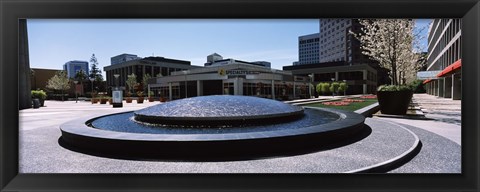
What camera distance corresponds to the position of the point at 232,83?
39531 millimetres

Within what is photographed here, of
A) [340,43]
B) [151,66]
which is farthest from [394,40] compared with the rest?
[340,43]

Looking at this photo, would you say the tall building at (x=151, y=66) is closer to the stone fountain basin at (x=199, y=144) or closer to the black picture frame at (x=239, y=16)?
the stone fountain basin at (x=199, y=144)

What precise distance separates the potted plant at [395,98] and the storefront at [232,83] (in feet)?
84.8

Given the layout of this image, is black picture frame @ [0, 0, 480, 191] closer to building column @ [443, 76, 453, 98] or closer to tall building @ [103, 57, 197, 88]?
building column @ [443, 76, 453, 98]

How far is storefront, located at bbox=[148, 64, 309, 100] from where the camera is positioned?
3925 centimetres

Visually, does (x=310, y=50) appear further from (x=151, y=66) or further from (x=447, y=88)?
(x=447, y=88)

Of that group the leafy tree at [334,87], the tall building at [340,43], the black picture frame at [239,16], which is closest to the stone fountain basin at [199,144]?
the black picture frame at [239,16]

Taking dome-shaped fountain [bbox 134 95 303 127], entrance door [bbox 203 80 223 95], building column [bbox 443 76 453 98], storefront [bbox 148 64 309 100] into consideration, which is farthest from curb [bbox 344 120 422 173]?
building column [bbox 443 76 453 98]

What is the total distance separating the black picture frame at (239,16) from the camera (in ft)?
13.6

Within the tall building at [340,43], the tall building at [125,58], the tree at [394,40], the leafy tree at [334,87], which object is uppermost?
the tall building at [340,43]

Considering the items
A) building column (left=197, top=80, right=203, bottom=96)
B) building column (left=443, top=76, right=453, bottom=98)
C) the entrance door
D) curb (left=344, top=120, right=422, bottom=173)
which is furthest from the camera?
building column (left=197, top=80, right=203, bottom=96)

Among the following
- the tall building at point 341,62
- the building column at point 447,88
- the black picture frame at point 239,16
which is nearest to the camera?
the black picture frame at point 239,16

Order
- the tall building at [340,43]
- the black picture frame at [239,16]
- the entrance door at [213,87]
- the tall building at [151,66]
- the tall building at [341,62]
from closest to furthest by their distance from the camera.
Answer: the black picture frame at [239,16], the entrance door at [213,87], the tall building at [341,62], the tall building at [151,66], the tall building at [340,43]
